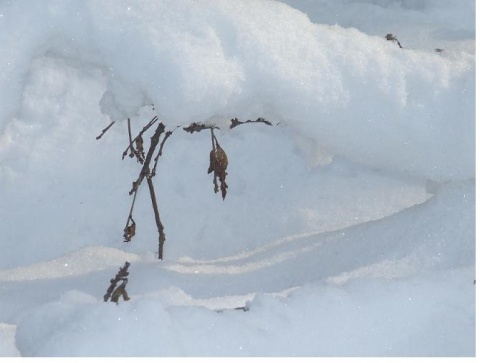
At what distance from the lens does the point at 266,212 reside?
267 centimetres

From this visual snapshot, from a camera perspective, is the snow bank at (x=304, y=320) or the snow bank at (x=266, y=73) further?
the snow bank at (x=266, y=73)

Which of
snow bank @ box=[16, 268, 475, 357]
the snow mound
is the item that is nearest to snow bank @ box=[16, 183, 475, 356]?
snow bank @ box=[16, 268, 475, 357]

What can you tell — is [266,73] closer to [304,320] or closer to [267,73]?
[267,73]

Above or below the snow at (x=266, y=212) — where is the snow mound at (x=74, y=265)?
below

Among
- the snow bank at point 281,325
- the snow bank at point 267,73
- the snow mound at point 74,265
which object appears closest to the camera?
the snow bank at point 281,325

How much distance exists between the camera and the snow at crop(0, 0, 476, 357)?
130 cm

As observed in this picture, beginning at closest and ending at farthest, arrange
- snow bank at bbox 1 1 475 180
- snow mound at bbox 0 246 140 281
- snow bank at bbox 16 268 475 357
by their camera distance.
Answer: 1. snow bank at bbox 16 268 475 357
2. snow bank at bbox 1 1 475 180
3. snow mound at bbox 0 246 140 281

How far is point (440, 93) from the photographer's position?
1754mm

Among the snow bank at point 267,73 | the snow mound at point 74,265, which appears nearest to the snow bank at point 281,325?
the snow bank at point 267,73

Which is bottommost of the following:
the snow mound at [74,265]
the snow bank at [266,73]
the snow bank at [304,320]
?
the snow mound at [74,265]

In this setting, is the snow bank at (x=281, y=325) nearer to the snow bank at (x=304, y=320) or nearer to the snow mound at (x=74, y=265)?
the snow bank at (x=304, y=320)

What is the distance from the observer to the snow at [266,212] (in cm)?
130

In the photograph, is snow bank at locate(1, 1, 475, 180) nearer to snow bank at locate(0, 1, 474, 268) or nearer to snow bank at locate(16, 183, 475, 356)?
snow bank at locate(0, 1, 474, 268)
